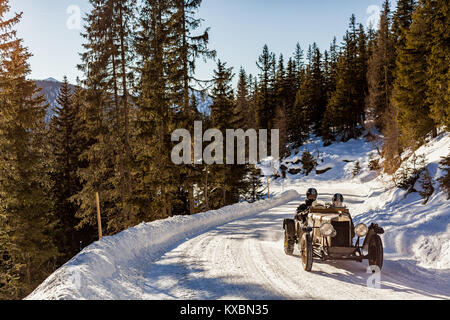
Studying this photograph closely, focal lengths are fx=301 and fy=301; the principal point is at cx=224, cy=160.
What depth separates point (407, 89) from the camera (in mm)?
26391

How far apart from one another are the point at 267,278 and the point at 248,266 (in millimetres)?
1018

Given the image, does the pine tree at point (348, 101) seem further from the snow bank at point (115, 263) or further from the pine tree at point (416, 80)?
the snow bank at point (115, 263)

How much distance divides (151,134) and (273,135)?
41859mm

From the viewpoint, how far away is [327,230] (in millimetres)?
6312

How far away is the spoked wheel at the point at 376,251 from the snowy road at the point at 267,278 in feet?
0.85

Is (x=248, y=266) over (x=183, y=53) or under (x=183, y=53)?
under

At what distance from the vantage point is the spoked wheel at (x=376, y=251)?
20.1 ft

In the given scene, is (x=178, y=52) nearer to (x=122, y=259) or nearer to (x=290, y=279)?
(x=122, y=259)

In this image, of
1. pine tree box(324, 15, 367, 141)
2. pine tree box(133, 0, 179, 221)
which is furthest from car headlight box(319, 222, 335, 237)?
A: pine tree box(324, 15, 367, 141)

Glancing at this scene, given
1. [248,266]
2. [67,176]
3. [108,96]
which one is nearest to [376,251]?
[248,266]

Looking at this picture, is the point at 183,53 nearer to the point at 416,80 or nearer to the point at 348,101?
the point at 416,80

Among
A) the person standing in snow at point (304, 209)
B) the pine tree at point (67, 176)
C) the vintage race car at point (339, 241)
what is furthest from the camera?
the pine tree at point (67, 176)

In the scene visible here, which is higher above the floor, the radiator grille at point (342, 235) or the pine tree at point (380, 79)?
the pine tree at point (380, 79)

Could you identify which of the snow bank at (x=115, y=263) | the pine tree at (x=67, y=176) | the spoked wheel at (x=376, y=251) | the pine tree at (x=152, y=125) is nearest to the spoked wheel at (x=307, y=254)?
the spoked wheel at (x=376, y=251)
